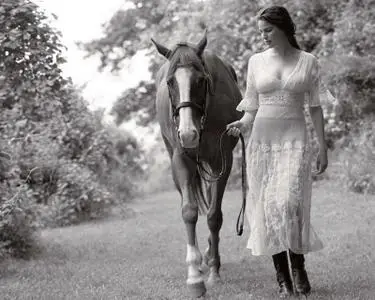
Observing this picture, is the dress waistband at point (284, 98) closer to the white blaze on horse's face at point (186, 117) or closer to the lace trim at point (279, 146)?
the lace trim at point (279, 146)

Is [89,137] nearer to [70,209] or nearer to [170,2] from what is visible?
[70,209]

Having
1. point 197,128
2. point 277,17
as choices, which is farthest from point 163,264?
point 277,17

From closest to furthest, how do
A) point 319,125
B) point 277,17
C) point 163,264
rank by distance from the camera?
1. point 277,17
2. point 319,125
3. point 163,264

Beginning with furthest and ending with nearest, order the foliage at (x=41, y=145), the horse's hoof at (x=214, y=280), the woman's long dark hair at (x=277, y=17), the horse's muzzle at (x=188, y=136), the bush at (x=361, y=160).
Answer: the bush at (x=361, y=160) < the foliage at (x=41, y=145) < the horse's hoof at (x=214, y=280) < the horse's muzzle at (x=188, y=136) < the woman's long dark hair at (x=277, y=17)

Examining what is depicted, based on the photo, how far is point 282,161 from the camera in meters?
4.61

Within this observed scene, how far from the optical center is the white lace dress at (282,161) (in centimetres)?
453

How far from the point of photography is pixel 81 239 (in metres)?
8.85

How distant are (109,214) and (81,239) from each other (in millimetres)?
3391

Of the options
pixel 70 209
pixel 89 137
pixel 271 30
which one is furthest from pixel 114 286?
pixel 89 137

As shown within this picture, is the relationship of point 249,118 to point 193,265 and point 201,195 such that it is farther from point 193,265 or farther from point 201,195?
point 201,195

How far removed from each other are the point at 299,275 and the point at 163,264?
7.01 ft

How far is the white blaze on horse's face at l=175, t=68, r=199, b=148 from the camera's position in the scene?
4574 millimetres

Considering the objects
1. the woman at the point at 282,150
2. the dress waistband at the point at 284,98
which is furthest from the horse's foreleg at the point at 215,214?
the dress waistband at the point at 284,98

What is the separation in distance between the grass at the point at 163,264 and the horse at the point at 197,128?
1.24 ft
